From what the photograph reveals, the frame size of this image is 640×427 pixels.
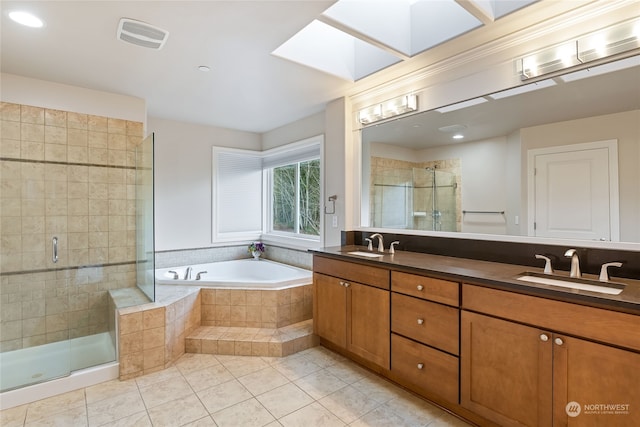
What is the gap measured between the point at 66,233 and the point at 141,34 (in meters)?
2.02

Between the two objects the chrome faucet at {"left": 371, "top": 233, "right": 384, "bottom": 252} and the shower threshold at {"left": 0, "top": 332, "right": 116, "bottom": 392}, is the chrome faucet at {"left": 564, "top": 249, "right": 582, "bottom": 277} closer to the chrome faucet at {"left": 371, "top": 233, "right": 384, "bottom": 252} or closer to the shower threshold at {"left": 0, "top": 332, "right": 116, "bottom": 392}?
the chrome faucet at {"left": 371, "top": 233, "right": 384, "bottom": 252}

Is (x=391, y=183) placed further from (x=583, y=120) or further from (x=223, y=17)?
(x=223, y=17)

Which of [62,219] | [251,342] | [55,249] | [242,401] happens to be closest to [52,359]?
[55,249]

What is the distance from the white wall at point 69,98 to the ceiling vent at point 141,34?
127cm

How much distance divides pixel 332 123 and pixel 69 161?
8.39 feet

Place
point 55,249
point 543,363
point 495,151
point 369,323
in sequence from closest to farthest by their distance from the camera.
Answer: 1. point 543,363
2. point 495,151
3. point 369,323
4. point 55,249

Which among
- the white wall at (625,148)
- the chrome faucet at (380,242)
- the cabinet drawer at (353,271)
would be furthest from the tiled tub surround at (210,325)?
the white wall at (625,148)

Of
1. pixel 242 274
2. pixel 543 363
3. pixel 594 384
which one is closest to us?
pixel 594 384

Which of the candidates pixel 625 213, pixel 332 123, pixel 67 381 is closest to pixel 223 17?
pixel 332 123

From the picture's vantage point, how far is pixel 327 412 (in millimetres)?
2004

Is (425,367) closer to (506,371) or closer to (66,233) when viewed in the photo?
(506,371)

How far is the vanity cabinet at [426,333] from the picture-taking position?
1.86m

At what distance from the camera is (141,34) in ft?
6.76

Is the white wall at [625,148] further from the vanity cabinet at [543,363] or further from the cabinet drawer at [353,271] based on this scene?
the cabinet drawer at [353,271]
